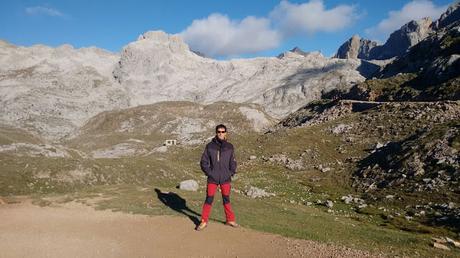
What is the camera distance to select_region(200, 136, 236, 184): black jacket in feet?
76.5

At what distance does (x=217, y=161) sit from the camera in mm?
23375

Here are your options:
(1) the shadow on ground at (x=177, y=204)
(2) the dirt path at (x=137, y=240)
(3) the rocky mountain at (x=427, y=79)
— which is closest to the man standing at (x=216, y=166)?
(2) the dirt path at (x=137, y=240)

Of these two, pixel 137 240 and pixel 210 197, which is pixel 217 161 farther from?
pixel 137 240

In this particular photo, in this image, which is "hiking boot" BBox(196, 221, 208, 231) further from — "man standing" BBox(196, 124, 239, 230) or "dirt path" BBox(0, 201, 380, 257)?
"dirt path" BBox(0, 201, 380, 257)

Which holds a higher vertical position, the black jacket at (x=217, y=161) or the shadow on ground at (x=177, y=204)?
the black jacket at (x=217, y=161)

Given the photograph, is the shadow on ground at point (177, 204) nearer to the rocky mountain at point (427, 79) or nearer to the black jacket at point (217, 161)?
the black jacket at point (217, 161)

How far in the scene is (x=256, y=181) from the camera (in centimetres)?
6788

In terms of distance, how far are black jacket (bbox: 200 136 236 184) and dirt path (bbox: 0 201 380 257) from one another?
2.80 m

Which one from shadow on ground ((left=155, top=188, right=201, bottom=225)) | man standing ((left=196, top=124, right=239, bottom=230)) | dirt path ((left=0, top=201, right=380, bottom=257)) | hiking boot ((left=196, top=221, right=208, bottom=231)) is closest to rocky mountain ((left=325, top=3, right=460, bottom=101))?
shadow on ground ((left=155, top=188, right=201, bottom=225))

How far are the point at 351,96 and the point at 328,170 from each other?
213 ft

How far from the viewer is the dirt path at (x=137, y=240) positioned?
786 inches

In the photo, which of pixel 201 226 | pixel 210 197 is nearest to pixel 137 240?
pixel 201 226

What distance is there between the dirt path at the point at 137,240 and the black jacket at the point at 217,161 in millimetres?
2798

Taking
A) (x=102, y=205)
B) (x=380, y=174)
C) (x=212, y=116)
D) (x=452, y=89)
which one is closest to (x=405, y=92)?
(x=452, y=89)
